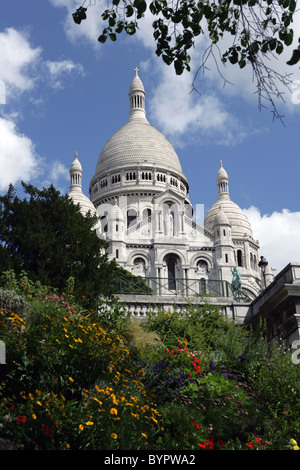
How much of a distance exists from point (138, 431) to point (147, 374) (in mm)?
2232

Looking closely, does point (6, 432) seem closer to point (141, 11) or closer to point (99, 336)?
point (99, 336)

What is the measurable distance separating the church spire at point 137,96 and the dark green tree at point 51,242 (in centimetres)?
7921

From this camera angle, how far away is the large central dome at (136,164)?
3386 inches

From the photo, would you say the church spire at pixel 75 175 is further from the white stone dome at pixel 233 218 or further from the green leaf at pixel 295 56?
the green leaf at pixel 295 56

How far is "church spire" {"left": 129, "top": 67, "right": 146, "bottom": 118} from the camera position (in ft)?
335

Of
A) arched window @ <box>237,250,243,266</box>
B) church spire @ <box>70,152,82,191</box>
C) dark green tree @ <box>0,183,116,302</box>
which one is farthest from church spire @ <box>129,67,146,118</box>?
dark green tree @ <box>0,183,116,302</box>

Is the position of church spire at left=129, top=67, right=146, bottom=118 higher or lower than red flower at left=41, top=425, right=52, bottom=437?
higher

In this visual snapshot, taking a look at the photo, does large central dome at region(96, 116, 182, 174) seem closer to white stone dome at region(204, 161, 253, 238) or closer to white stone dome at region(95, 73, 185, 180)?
white stone dome at region(95, 73, 185, 180)

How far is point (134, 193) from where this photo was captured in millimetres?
83250

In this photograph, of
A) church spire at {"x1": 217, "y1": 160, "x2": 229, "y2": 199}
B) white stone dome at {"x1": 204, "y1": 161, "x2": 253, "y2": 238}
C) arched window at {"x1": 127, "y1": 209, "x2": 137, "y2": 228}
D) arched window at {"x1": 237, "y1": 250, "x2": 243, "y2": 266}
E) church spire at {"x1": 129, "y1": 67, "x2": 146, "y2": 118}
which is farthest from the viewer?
church spire at {"x1": 129, "y1": 67, "x2": 146, "y2": 118}

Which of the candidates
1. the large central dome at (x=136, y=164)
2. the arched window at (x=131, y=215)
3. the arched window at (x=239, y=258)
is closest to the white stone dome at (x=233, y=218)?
the arched window at (x=239, y=258)

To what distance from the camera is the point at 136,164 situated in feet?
286

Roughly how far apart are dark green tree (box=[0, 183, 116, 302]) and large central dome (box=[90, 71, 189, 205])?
59.5 meters

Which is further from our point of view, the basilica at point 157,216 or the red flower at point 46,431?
the basilica at point 157,216
